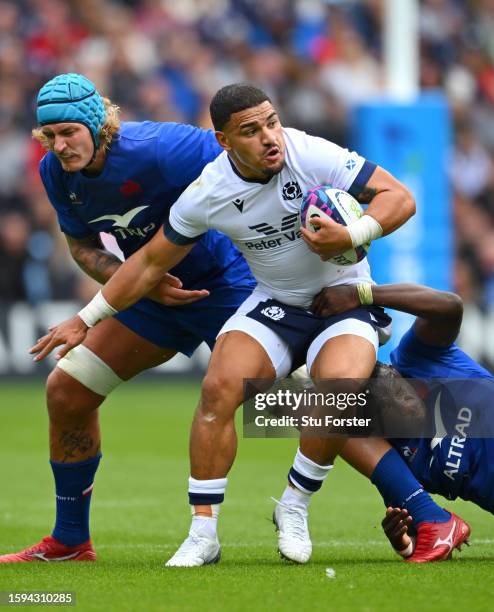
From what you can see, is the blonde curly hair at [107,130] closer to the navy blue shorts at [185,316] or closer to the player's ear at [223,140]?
the player's ear at [223,140]

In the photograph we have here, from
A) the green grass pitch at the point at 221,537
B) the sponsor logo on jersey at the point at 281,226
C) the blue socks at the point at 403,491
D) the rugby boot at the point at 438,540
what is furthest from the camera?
the sponsor logo on jersey at the point at 281,226

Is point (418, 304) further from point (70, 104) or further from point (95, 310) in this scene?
point (70, 104)

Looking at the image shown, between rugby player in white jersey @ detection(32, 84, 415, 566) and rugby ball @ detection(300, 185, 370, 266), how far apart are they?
0.20 ft

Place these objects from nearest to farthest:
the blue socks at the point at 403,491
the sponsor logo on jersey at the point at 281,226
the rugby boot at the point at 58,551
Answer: the blue socks at the point at 403,491
the sponsor logo on jersey at the point at 281,226
the rugby boot at the point at 58,551

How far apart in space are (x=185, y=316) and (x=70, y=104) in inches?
49.2

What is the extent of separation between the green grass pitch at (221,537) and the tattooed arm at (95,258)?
4.69 ft

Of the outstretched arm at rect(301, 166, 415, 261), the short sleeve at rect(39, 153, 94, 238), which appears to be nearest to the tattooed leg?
the short sleeve at rect(39, 153, 94, 238)

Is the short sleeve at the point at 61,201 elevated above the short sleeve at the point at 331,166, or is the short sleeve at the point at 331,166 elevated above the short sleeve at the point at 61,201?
the short sleeve at the point at 331,166

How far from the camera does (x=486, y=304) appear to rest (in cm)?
1645

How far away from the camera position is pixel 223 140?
632 centimetres

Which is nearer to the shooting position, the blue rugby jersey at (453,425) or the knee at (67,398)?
the blue rugby jersey at (453,425)

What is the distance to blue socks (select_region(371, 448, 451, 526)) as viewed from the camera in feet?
20.5

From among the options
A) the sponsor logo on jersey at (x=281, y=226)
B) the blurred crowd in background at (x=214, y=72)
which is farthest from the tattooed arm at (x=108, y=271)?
the blurred crowd in background at (x=214, y=72)

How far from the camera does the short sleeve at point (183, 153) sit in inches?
265
